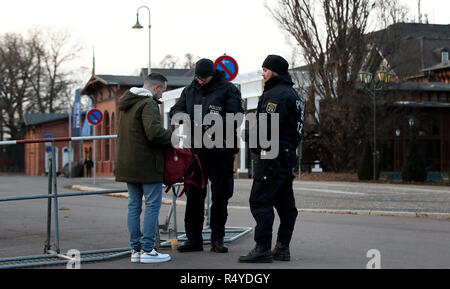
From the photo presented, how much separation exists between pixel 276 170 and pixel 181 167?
1010mm

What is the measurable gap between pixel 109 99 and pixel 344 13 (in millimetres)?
29572

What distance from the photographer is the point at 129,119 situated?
6.46 metres

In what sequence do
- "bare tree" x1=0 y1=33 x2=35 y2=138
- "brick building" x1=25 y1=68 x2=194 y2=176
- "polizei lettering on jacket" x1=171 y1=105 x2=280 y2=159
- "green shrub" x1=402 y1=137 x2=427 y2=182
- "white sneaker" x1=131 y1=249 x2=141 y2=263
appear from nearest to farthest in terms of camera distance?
1. "white sneaker" x1=131 y1=249 x2=141 y2=263
2. "polizei lettering on jacket" x1=171 y1=105 x2=280 y2=159
3. "green shrub" x1=402 y1=137 x2=427 y2=182
4. "brick building" x1=25 y1=68 x2=194 y2=176
5. "bare tree" x1=0 y1=33 x2=35 y2=138

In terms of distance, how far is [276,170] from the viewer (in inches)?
251

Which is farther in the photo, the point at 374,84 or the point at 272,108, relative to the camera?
the point at 374,84

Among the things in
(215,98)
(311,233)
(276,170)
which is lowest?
(311,233)

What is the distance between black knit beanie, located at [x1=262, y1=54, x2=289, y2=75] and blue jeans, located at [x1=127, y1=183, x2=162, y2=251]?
162 centimetres

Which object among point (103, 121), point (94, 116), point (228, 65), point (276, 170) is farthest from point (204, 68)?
point (103, 121)

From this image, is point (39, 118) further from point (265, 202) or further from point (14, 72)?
point (265, 202)

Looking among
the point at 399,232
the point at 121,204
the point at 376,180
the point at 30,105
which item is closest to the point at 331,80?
the point at 376,180

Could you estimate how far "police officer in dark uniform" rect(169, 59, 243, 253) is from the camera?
7.08 meters

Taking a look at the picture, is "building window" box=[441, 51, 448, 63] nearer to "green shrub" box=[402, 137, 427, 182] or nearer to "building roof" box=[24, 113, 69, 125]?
"building roof" box=[24, 113, 69, 125]

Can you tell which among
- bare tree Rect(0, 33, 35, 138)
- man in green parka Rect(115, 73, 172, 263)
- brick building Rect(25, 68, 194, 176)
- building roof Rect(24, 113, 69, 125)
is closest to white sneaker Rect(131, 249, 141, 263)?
man in green parka Rect(115, 73, 172, 263)

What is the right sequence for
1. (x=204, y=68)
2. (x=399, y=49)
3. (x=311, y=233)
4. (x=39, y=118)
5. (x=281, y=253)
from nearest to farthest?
(x=281, y=253) → (x=204, y=68) → (x=311, y=233) → (x=399, y=49) → (x=39, y=118)
